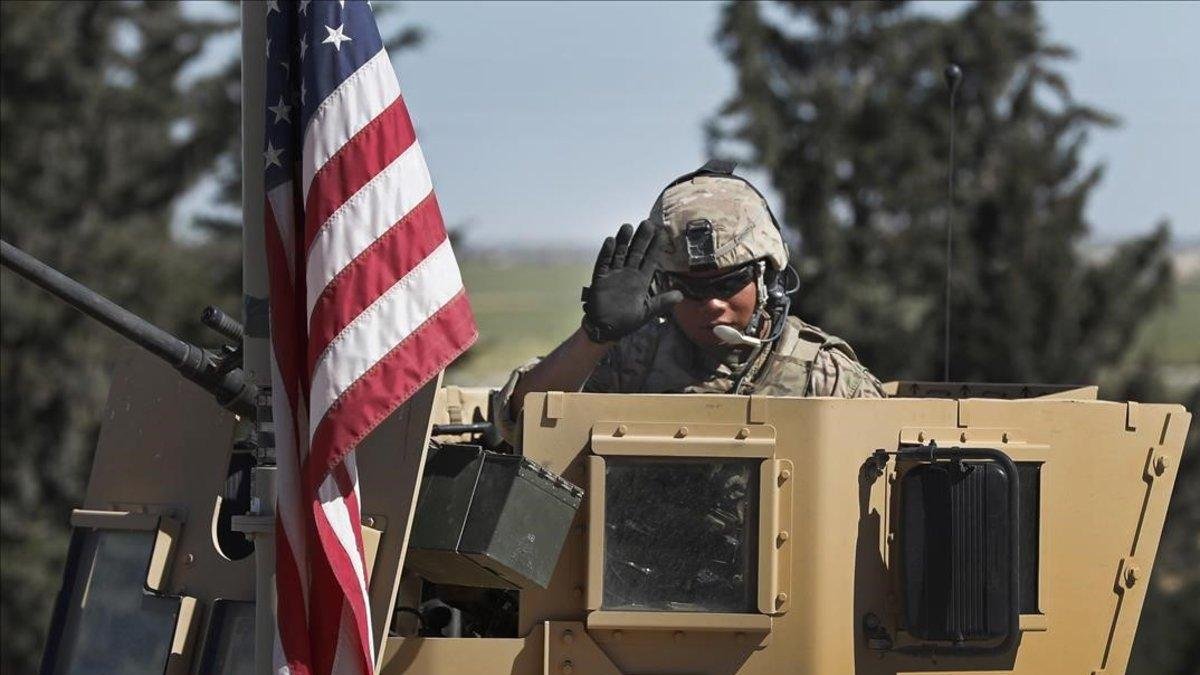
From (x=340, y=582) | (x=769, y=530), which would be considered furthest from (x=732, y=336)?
(x=340, y=582)

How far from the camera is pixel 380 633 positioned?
19.9 ft

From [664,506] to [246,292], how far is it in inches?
47.6

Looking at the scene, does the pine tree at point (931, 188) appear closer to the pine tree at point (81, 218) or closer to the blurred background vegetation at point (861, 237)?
the blurred background vegetation at point (861, 237)

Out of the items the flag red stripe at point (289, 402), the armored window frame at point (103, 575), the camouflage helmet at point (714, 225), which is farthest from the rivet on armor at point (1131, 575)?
the armored window frame at point (103, 575)

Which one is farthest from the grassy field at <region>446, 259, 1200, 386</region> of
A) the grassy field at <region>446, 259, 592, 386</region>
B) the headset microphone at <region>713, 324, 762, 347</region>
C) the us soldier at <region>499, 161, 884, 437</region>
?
the headset microphone at <region>713, 324, 762, 347</region>

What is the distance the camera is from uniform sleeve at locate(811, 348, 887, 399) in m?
6.97

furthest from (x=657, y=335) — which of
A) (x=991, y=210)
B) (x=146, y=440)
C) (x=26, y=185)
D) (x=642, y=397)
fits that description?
(x=26, y=185)

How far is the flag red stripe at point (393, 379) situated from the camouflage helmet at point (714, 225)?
0.78 m

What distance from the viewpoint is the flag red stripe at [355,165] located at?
5973 mm

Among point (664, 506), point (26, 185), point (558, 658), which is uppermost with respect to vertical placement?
point (26, 185)

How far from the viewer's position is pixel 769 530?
5.97m

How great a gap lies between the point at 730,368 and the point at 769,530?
3.76 ft

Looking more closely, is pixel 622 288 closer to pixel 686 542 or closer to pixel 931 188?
pixel 686 542

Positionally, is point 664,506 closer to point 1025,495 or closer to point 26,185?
point 1025,495
